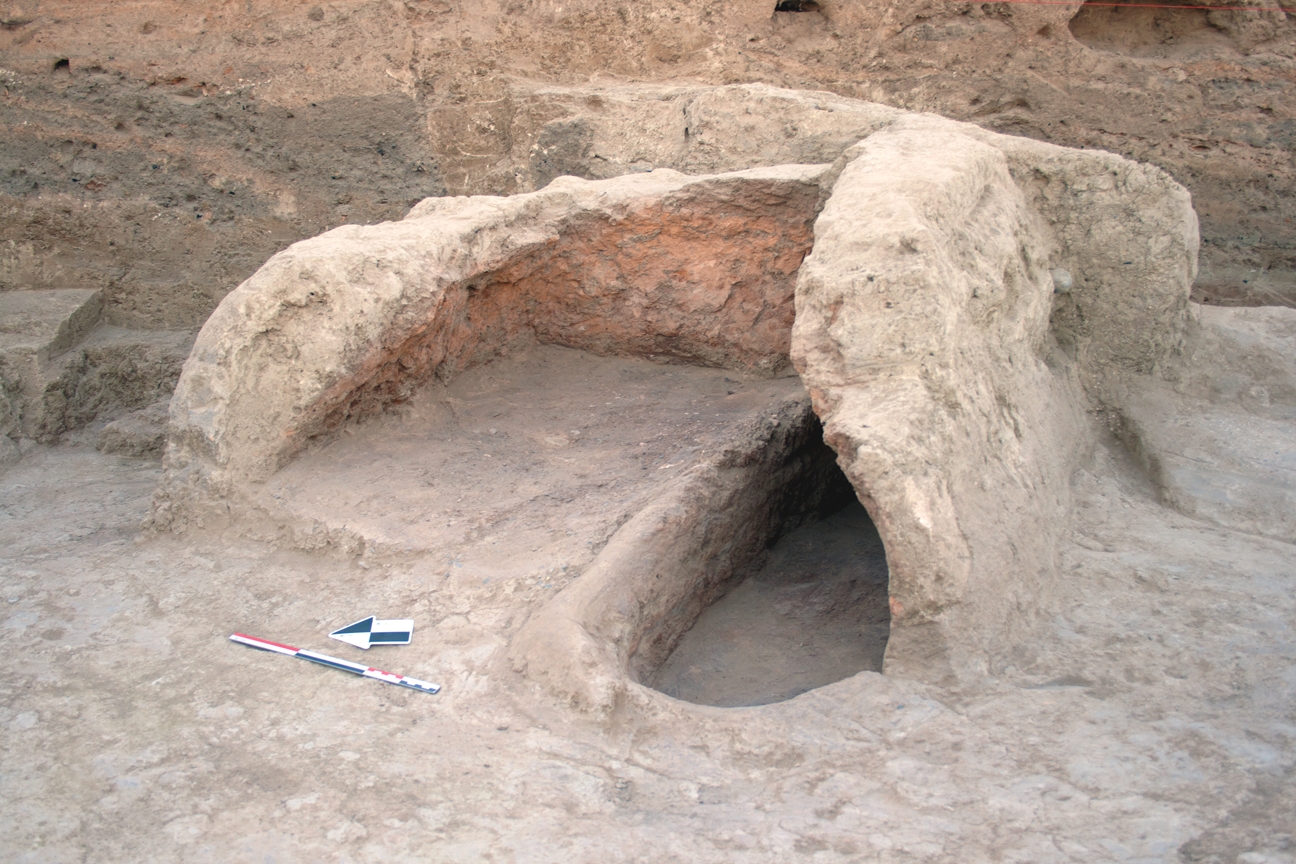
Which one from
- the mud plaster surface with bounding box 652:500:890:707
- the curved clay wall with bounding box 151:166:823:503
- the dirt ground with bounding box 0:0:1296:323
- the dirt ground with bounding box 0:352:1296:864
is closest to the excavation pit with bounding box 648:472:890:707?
the mud plaster surface with bounding box 652:500:890:707

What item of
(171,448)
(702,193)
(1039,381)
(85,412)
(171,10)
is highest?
(171,10)

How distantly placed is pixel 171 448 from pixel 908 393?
1.92 metres

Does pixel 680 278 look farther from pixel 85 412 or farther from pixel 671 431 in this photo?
pixel 85 412

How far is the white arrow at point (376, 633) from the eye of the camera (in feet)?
7.73

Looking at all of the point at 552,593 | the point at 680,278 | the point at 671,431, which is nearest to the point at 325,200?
the point at 680,278

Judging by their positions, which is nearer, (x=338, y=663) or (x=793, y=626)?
(x=338, y=663)

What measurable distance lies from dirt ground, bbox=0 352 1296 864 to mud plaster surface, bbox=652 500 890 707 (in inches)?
11.2

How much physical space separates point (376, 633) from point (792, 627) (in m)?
1.02

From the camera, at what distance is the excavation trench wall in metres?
2.25

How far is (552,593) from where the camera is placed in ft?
7.93

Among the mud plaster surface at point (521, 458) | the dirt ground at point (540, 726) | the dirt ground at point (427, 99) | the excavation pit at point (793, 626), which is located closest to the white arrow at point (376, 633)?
the dirt ground at point (540, 726)

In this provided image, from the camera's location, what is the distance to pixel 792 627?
2736 millimetres

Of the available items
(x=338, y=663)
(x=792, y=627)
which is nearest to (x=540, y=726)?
(x=338, y=663)

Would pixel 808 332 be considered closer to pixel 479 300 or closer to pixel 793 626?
pixel 793 626
